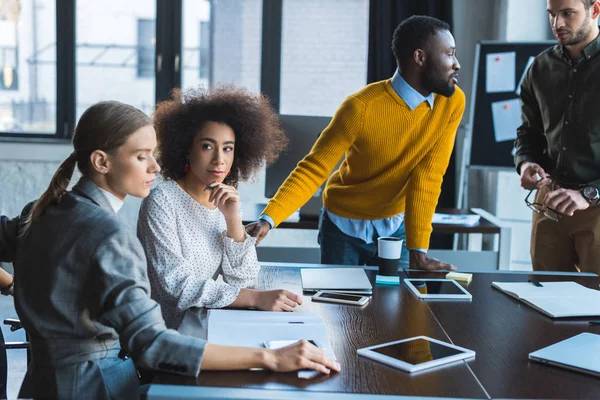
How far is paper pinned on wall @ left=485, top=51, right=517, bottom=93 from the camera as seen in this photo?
13.0 ft

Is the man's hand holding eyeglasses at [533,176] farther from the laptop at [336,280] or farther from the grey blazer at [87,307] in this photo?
the grey blazer at [87,307]

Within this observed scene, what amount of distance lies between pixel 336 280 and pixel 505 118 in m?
2.47

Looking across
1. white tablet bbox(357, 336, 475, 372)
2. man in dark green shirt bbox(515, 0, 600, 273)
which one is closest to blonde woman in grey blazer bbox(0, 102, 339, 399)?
white tablet bbox(357, 336, 475, 372)

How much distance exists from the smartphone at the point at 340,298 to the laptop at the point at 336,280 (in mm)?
55

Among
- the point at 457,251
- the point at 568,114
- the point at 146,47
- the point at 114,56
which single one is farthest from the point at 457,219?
the point at 114,56

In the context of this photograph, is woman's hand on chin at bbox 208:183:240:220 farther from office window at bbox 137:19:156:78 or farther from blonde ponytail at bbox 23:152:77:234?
office window at bbox 137:19:156:78

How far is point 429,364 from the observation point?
126cm

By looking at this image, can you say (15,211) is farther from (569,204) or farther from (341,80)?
(569,204)

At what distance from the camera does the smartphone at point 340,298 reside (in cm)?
169

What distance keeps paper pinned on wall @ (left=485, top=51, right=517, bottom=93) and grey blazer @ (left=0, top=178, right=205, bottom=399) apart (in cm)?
314

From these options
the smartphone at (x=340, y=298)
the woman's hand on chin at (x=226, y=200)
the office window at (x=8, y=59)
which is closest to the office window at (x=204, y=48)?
the office window at (x=8, y=59)

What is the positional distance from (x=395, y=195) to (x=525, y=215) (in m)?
2.14

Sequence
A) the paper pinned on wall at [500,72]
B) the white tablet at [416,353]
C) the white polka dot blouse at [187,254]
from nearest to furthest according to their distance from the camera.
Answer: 1. the white tablet at [416,353]
2. the white polka dot blouse at [187,254]
3. the paper pinned on wall at [500,72]

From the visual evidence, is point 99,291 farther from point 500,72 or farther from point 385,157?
point 500,72
